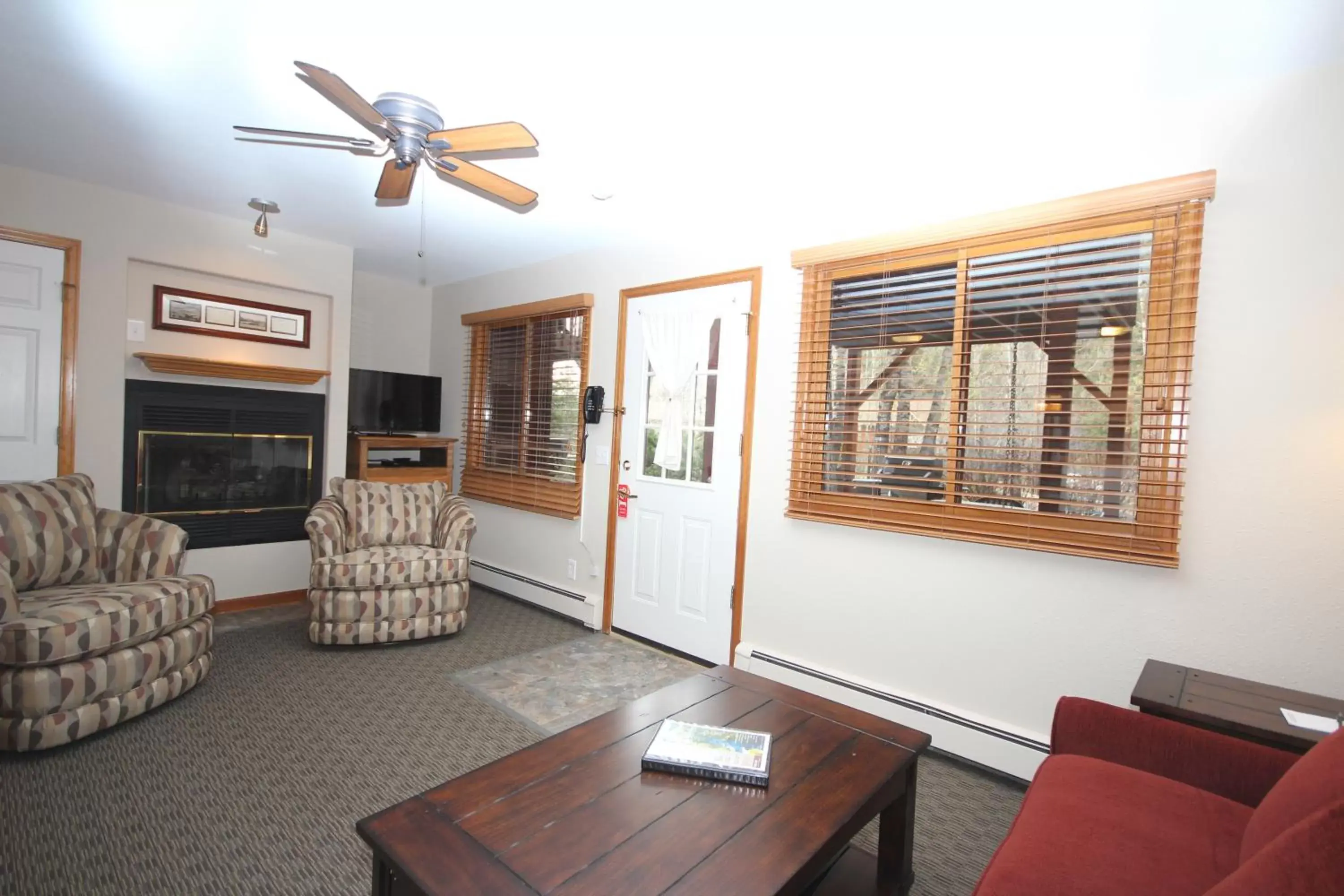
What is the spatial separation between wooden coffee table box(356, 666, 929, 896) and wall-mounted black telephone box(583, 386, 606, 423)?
250cm

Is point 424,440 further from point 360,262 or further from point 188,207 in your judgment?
point 188,207

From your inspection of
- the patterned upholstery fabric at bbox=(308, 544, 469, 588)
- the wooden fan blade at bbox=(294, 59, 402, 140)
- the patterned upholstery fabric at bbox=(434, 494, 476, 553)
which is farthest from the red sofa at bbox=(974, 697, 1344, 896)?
the patterned upholstery fabric at bbox=(434, 494, 476, 553)

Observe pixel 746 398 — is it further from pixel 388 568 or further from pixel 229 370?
pixel 229 370

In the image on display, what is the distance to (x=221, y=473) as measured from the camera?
4.25m

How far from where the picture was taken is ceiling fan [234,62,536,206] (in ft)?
6.88

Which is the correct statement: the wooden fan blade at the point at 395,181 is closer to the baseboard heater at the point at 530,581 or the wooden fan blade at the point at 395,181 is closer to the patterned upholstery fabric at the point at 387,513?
the patterned upholstery fabric at the point at 387,513

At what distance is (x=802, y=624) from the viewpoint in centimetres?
315

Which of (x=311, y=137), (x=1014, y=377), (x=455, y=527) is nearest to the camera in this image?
(x=311, y=137)

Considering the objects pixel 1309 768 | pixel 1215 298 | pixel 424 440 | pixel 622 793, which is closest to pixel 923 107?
pixel 1215 298

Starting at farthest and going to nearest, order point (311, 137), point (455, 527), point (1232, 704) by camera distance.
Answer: point (455, 527)
point (311, 137)
point (1232, 704)

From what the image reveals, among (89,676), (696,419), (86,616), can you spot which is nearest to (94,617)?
(86,616)

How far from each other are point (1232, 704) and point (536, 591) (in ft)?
12.4

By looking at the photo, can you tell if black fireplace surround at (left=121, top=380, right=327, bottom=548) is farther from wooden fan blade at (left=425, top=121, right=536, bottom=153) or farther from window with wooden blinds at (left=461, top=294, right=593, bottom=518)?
wooden fan blade at (left=425, top=121, right=536, bottom=153)

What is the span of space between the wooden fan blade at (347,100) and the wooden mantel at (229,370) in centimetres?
255
